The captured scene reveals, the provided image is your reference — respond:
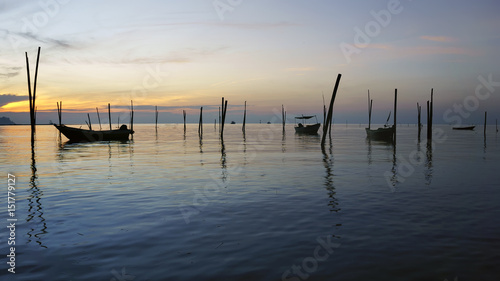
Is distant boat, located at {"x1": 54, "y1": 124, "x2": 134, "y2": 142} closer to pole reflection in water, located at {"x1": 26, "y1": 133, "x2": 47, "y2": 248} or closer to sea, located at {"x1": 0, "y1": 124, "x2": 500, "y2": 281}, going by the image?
sea, located at {"x1": 0, "y1": 124, "x2": 500, "y2": 281}

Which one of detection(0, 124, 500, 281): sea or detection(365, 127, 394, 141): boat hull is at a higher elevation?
detection(365, 127, 394, 141): boat hull

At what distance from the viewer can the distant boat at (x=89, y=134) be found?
46.3 metres

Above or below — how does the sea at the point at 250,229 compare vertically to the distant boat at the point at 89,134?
below

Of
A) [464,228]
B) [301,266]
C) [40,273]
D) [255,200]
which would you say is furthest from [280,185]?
[40,273]

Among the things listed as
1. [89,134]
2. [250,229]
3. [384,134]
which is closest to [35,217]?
[250,229]

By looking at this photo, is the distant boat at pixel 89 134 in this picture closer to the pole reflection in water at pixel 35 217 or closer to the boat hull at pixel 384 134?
the pole reflection in water at pixel 35 217

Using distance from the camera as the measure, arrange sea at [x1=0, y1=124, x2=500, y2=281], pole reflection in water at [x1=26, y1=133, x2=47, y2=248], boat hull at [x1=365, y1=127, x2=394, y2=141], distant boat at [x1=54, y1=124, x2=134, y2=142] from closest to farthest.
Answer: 1. sea at [x1=0, y1=124, x2=500, y2=281]
2. pole reflection in water at [x1=26, y1=133, x2=47, y2=248]
3. distant boat at [x1=54, y1=124, x2=134, y2=142]
4. boat hull at [x1=365, y1=127, x2=394, y2=141]

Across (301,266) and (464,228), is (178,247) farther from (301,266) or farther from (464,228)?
(464,228)

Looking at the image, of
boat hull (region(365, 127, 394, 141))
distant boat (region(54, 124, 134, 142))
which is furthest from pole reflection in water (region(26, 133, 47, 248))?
boat hull (region(365, 127, 394, 141))

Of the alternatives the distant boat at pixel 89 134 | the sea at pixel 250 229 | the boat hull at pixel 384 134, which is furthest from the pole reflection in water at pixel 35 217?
the boat hull at pixel 384 134

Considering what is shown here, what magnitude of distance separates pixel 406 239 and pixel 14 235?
7.85m

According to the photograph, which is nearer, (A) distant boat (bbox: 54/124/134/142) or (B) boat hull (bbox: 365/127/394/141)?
(A) distant boat (bbox: 54/124/134/142)

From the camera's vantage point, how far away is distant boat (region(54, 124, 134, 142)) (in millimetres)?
46312

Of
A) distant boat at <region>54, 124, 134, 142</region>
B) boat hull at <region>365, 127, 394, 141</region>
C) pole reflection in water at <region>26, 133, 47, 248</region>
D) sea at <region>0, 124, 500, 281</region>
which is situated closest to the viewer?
sea at <region>0, 124, 500, 281</region>
